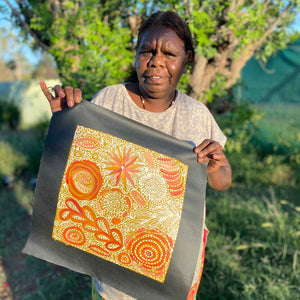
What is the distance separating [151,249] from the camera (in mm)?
1247

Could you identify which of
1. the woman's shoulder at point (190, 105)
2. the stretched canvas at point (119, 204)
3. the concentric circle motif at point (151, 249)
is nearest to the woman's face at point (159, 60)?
the woman's shoulder at point (190, 105)

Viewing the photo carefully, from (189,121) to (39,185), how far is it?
709mm

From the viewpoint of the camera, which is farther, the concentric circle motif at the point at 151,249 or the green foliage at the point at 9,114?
the green foliage at the point at 9,114

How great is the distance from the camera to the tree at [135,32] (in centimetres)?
251

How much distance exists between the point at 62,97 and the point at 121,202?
51 centimetres

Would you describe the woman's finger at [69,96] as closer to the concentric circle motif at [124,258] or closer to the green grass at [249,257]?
the concentric circle motif at [124,258]

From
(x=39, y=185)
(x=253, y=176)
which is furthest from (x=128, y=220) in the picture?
(x=253, y=176)

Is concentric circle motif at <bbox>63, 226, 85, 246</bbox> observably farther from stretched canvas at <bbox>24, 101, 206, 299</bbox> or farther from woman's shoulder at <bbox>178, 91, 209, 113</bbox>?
woman's shoulder at <bbox>178, 91, 209, 113</bbox>

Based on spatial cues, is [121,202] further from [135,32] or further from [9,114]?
[9,114]

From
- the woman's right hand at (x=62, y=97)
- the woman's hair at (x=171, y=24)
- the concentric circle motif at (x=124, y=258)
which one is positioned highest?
the woman's hair at (x=171, y=24)

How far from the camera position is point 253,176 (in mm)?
4777

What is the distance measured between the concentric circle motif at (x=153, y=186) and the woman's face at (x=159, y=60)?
382 mm

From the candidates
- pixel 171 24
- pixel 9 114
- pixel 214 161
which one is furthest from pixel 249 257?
pixel 9 114

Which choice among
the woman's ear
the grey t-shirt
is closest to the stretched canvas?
the grey t-shirt
